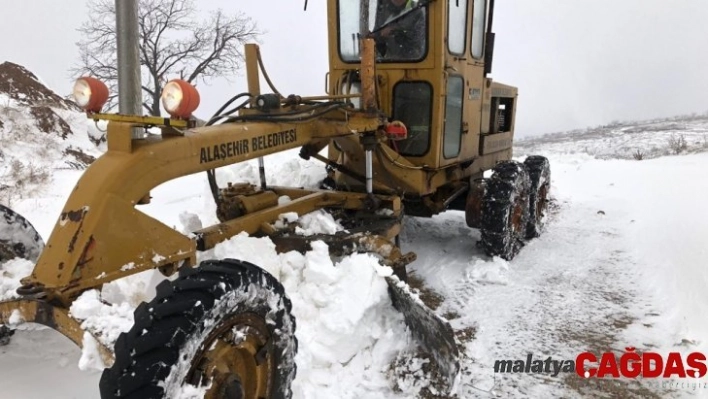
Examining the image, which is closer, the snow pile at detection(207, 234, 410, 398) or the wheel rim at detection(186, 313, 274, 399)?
the wheel rim at detection(186, 313, 274, 399)

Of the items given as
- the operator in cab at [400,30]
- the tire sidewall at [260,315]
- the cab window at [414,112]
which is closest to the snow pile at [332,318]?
the tire sidewall at [260,315]

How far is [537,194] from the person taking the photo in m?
6.93

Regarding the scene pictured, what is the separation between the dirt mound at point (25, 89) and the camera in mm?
19922

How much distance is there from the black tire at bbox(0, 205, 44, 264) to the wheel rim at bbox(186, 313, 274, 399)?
5.51 feet

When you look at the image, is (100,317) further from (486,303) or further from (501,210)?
(501,210)

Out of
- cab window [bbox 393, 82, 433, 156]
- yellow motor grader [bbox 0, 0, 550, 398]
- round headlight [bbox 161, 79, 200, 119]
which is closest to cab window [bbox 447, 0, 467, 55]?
yellow motor grader [bbox 0, 0, 550, 398]

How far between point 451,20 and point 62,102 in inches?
798

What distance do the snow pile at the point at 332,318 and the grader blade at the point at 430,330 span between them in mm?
119

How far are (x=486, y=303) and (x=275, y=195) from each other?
6.61ft

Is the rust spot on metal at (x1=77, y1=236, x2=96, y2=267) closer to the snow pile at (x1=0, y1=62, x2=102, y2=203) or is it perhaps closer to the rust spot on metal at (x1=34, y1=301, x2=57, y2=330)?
the rust spot on metal at (x1=34, y1=301, x2=57, y2=330)

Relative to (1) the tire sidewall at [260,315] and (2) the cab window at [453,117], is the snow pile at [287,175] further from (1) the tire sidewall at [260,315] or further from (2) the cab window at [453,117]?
(1) the tire sidewall at [260,315]

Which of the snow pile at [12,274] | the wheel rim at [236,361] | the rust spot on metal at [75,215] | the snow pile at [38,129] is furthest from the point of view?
the snow pile at [38,129]

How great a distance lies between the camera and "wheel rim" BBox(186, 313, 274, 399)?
232cm

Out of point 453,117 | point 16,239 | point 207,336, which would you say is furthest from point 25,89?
point 207,336
